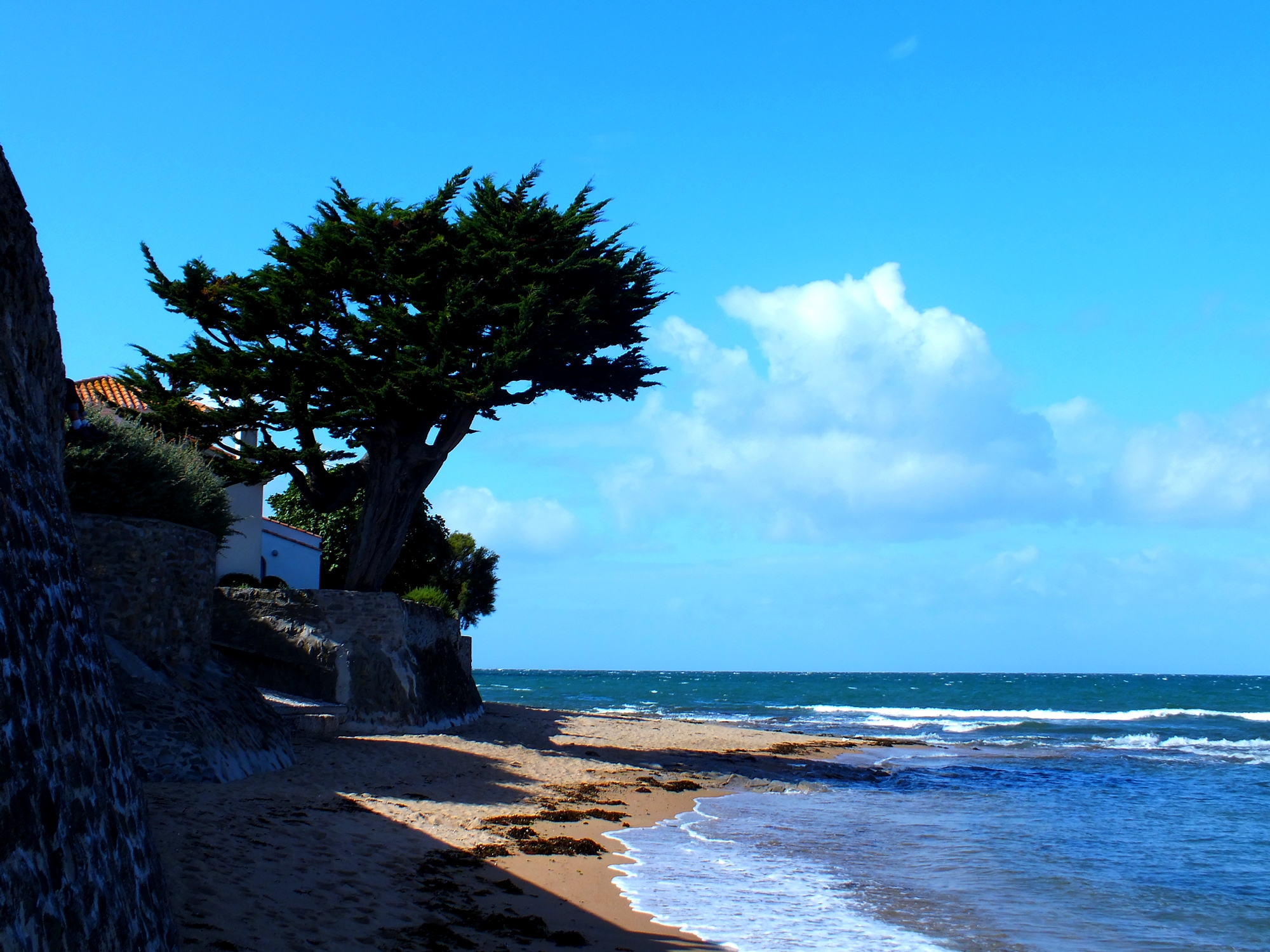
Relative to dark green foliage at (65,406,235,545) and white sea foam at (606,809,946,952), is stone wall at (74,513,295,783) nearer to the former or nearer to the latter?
dark green foliage at (65,406,235,545)

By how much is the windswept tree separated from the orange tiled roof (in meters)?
1.01

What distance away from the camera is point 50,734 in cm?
460

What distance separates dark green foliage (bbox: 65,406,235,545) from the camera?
16062mm

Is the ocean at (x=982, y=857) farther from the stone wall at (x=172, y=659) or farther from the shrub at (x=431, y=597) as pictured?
the shrub at (x=431, y=597)

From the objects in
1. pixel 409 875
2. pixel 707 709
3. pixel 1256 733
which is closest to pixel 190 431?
pixel 409 875

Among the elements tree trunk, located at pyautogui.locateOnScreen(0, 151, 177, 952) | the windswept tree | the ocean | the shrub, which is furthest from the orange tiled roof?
tree trunk, located at pyautogui.locateOnScreen(0, 151, 177, 952)

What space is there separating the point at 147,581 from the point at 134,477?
144 inches

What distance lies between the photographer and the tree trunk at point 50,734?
4082 mm

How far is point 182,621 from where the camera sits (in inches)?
579

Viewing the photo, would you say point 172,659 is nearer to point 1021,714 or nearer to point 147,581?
point 147,581

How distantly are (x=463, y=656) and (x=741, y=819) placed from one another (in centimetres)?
1416

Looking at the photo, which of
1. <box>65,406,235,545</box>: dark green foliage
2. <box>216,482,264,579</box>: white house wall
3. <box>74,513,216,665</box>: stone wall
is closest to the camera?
<box>74,513,216,665</box>: stone wall

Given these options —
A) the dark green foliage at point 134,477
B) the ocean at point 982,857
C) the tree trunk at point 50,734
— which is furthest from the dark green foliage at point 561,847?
the dark green foliage at point 134,477

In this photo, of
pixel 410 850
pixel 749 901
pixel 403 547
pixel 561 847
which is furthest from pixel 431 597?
pixel 749 901
